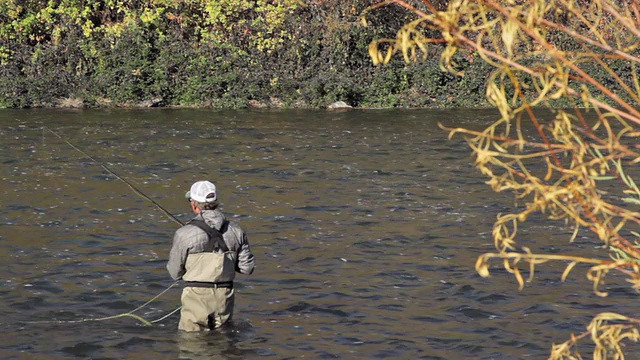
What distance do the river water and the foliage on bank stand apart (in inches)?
278

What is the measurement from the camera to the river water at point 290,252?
1065 centimetres

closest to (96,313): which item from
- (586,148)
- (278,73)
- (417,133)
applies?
(586,148)

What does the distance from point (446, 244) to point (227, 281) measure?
568 centimetres

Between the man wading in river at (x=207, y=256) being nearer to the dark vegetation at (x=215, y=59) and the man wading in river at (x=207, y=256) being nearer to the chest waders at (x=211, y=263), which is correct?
the chest waders at (x=211, y=263)

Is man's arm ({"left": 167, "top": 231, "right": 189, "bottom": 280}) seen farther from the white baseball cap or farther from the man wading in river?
the white baseball cap

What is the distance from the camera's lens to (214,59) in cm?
3341

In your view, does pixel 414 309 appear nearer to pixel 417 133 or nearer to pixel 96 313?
pixel 96 313

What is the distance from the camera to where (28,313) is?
450 inches

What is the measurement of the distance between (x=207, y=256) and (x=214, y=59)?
24.4 metres

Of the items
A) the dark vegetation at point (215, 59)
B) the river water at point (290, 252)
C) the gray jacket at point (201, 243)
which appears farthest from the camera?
the dark vegetation at point (215, 59)

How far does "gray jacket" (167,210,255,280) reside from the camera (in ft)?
31.1

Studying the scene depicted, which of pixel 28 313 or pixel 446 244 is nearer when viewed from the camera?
pixel 28 313

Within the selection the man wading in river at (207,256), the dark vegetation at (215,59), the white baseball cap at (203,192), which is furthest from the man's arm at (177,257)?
the dark vegetation at (215,59)

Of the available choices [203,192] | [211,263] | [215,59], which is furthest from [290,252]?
[215,59]
